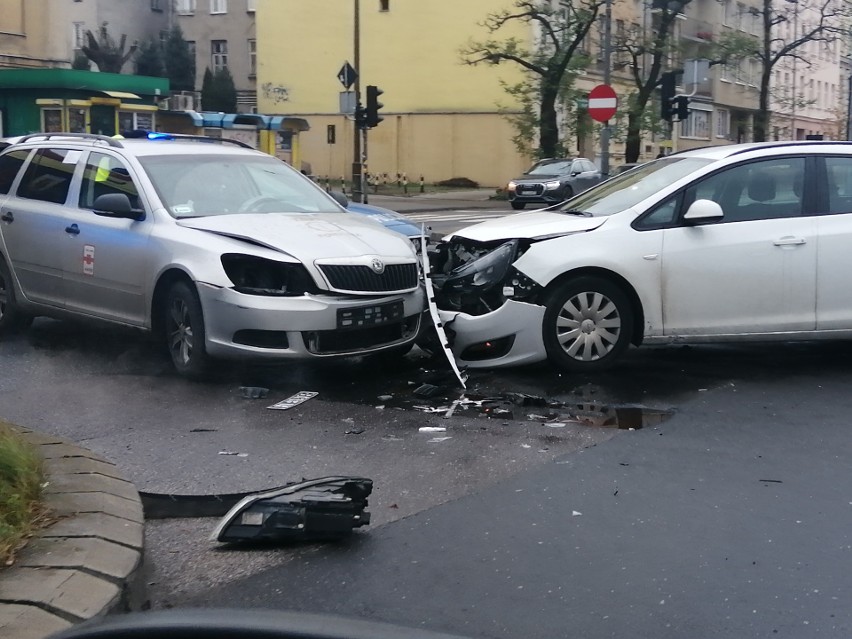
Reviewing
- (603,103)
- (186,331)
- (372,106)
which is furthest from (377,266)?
(372,106)

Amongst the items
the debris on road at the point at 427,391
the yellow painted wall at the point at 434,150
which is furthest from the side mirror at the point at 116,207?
the yellow painted wall at the point at 434,150

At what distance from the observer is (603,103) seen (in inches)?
859

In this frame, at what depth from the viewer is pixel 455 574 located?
4.18 meters

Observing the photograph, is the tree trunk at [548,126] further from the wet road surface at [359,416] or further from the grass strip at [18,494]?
the grass strip at [18,494]

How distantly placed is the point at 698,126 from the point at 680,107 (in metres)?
40.0

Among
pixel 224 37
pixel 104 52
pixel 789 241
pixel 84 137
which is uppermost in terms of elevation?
pixel 224 37

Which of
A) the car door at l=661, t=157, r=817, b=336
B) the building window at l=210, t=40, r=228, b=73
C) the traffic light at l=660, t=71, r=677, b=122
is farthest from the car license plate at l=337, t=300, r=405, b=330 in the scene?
the building window at l=210, t=40, r=228, b=73

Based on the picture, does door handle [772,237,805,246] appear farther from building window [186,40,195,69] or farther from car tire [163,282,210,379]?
building window [186,40,195,69]

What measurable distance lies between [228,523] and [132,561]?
0.74m

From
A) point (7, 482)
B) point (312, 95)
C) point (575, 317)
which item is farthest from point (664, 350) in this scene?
point (312, 95)

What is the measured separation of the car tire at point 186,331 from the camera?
739 cm

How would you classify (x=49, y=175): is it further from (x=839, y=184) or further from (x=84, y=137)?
(x=839, y=184)

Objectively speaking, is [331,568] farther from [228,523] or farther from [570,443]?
[570,443]

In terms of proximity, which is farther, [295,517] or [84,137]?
[84,137]
